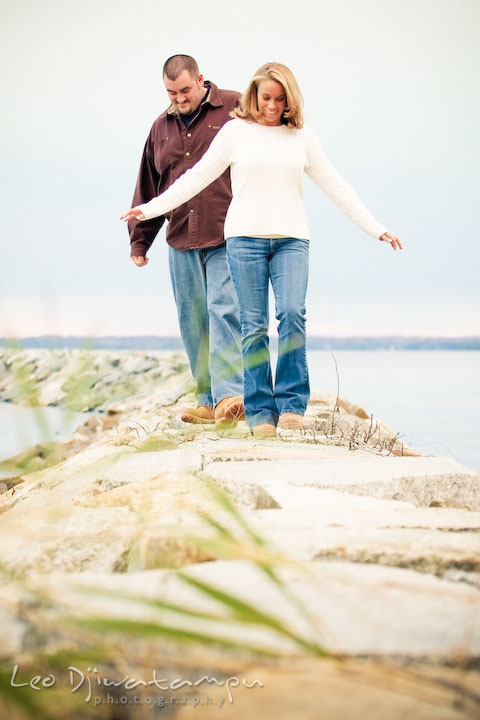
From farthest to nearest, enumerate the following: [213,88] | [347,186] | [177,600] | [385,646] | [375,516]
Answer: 1. [213,88]
2. [347,186]
3. [375,516]
4. [177,600]
5. [385,646]

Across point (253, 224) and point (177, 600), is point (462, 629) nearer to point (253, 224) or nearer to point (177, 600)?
point (177, 600)

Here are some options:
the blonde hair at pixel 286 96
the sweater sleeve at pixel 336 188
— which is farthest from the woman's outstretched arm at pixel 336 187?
the blonde hair at pixel 286 96

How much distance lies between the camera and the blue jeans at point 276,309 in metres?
3.82

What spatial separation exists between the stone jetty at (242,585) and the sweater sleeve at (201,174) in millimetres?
1915

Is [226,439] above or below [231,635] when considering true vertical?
below

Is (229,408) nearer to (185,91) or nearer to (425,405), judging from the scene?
(185,91)

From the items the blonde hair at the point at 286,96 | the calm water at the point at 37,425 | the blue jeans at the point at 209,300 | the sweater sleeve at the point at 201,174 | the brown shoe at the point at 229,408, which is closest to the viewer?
the calm water at the point at 37,425

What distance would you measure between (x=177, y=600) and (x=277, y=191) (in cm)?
273

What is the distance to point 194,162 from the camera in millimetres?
4570

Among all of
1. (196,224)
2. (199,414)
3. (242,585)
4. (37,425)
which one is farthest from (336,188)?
(37,425)

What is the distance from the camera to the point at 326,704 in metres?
1.10

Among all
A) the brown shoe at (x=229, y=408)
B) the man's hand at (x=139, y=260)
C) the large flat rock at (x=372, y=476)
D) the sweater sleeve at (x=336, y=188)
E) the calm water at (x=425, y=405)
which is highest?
the sweater sleeve at (x=336, y=188)

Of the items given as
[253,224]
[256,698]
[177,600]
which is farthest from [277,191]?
[256,698]

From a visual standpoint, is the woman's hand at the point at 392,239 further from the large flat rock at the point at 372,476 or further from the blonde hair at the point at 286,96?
the large flat rock at the point at 372,476
